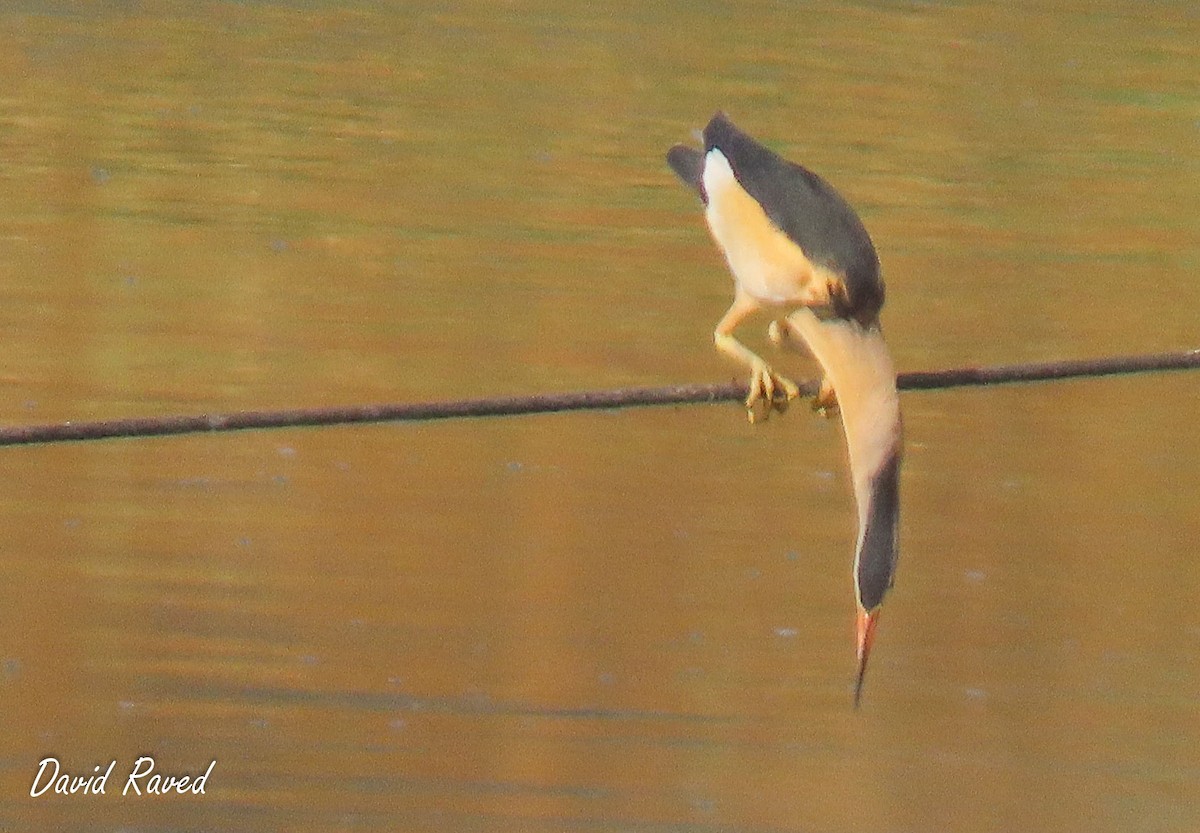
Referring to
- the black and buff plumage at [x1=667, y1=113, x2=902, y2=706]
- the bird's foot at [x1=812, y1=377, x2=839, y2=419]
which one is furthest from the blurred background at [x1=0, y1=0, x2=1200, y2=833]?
the black and buff plumage at [x1=667, y1=113, x2=902, y2=706]

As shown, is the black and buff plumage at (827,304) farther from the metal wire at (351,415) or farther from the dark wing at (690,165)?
the metal wire at (351,415)

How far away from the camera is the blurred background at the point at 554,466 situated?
17.6ft

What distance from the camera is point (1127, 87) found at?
1105cm

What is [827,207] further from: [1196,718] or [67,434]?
[1196,718]

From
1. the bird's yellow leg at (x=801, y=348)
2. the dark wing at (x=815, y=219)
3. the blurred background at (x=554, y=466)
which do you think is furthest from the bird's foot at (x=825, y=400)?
the blurred background at (x=554, y=466)

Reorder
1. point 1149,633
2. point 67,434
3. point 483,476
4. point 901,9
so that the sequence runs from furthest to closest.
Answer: point 901,9
point 483,476
point 1149,633
point 67,434

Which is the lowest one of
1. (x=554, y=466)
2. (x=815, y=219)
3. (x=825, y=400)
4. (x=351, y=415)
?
(x=554, y=466)

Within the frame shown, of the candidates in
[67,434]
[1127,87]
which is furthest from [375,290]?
[67,434]

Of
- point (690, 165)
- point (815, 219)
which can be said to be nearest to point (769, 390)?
A: point (815, 219)

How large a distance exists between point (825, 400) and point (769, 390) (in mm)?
147

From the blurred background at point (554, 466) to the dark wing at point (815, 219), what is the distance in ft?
5.44

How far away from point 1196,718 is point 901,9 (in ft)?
23.0

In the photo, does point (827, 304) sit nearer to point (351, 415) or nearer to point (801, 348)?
point (801, 348)

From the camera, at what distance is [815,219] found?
3.85 m
